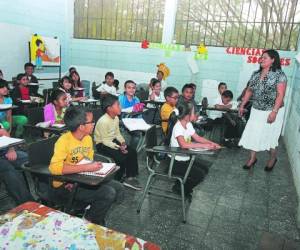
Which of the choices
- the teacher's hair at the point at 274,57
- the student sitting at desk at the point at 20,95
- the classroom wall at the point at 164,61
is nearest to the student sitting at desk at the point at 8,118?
the student sitting at desk at the point at 20,95

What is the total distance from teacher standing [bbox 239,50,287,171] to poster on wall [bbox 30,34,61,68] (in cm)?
579

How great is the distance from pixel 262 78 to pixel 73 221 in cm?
330

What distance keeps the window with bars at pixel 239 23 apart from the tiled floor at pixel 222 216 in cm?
425


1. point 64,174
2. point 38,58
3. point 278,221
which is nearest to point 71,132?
point 64,174

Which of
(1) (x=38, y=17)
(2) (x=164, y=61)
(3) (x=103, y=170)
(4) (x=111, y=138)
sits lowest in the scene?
(4) (x=111, y=138)

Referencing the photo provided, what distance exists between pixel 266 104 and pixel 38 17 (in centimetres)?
659

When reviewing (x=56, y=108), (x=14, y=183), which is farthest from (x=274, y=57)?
(x=14, y=183)

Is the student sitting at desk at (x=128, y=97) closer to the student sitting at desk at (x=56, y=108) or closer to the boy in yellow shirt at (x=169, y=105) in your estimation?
the boy in yellow shirt at (x=169, y=105)

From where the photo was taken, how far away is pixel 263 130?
379cm

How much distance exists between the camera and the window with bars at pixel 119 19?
7773mm

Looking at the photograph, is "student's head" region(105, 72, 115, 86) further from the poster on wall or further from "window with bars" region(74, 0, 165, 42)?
the poster on wall

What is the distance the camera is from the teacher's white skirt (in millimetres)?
3781

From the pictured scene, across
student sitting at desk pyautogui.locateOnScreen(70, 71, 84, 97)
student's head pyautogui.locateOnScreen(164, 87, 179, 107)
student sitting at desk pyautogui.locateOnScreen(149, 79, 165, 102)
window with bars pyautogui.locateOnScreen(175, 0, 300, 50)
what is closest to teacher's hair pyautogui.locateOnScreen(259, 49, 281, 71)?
student's head pyautogui.locateOnScreen(164, 87, 179, 107)

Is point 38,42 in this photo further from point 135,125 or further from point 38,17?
point 135,125
